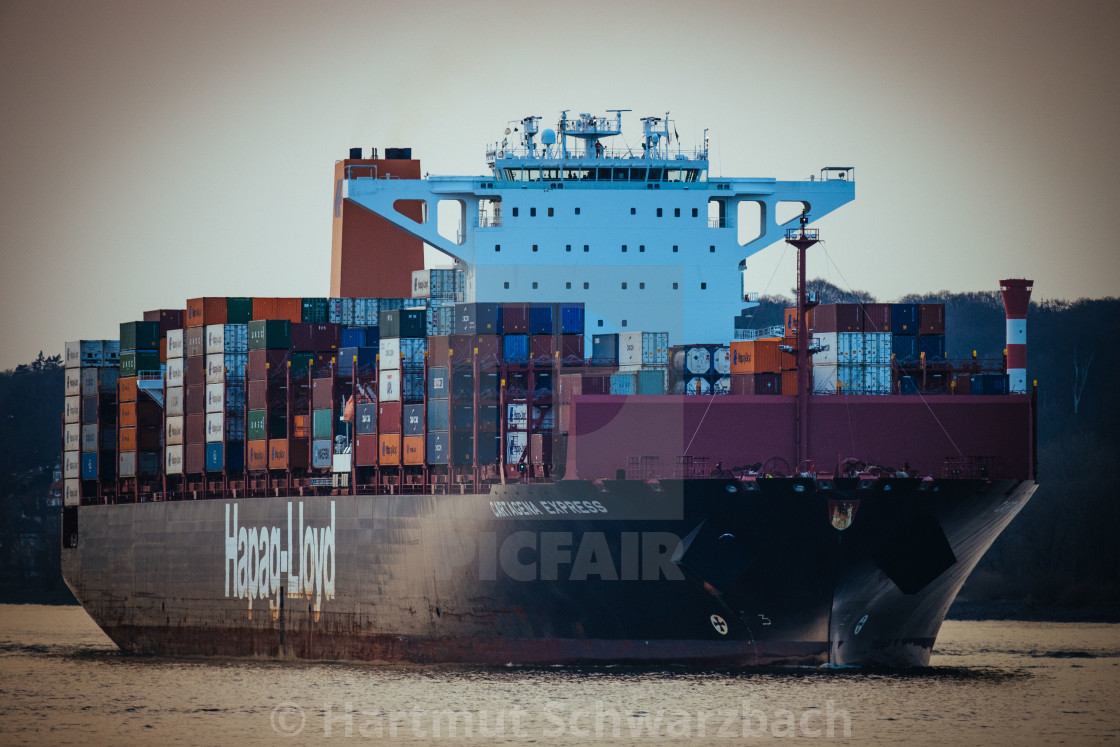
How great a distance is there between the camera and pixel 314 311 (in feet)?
159

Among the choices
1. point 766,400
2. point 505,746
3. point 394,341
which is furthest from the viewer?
point 394,341

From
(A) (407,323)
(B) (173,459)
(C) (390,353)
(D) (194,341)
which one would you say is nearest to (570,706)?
(C) (390,353)

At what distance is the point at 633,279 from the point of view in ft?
156

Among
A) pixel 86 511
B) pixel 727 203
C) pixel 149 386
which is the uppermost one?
pixel 727 203

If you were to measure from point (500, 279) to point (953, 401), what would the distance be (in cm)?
1320

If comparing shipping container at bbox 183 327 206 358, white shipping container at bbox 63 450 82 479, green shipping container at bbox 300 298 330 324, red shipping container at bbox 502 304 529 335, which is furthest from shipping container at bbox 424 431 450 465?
white shipping container at bbox 63 450 82 479

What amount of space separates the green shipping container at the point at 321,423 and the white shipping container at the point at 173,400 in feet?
18.9

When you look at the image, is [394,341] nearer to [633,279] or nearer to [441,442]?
[441,442]

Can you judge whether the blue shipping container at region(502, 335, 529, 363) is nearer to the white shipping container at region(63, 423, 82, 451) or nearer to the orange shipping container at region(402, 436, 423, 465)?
the orange shipping container at region(402, 436, 423, 465)

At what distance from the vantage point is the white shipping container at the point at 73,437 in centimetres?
5609

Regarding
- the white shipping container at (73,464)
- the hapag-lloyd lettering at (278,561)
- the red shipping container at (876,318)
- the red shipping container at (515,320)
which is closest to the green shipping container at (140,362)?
the white shipping container at (73,464)

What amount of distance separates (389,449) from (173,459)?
10.0 metres

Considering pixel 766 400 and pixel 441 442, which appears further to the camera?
pixel 441 442

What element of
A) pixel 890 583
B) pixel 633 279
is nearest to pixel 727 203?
pixel 633 279
